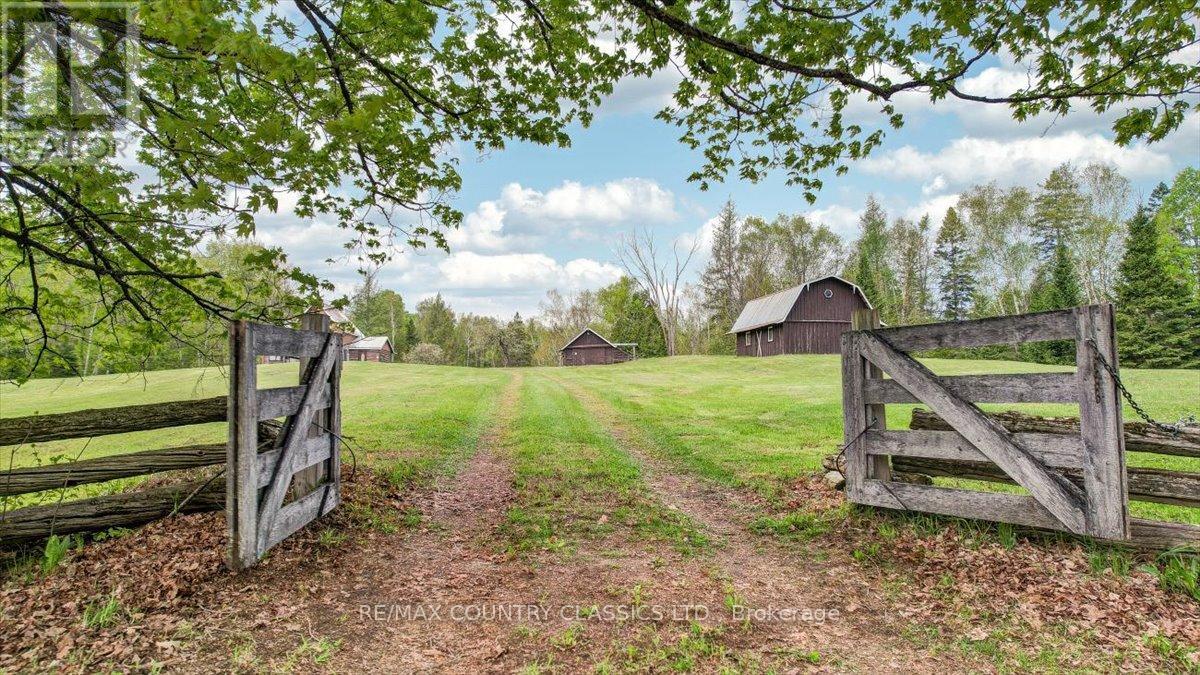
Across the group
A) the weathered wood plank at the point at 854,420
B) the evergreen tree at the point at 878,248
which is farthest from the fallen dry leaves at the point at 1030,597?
the evergreen tree at the point at 878,248

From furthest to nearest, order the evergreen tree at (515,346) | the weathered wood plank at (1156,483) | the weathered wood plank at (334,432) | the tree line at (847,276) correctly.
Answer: the evergreen tree at (515,346), the tree line at (847,276), the weathered wood plank at (334,432), the weathered wood plank at (1156,483)

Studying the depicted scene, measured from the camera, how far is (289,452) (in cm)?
499

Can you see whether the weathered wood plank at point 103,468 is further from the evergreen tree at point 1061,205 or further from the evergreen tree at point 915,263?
the evergreen tree at point 915,263

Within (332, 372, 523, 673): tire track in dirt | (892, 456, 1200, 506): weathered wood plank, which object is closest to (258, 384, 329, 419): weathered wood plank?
(332, 372, 523, 673): tire track in dirt

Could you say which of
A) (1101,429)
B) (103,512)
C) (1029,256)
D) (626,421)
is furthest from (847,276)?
(103,512)

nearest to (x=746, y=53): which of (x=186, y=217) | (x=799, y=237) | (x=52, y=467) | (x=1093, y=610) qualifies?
(x=1093, y=610)

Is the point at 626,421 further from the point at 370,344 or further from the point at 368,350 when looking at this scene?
the point at 370,344

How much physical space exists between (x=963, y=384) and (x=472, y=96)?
23.0ft

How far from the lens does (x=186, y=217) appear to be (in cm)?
567

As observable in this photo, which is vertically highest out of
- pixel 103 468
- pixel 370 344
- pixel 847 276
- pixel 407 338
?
pixel 847 276

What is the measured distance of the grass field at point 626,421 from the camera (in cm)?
887

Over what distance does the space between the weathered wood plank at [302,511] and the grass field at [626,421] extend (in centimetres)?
168

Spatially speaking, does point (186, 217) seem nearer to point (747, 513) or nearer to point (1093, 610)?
point (747, 513)

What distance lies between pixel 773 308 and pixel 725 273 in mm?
17797
